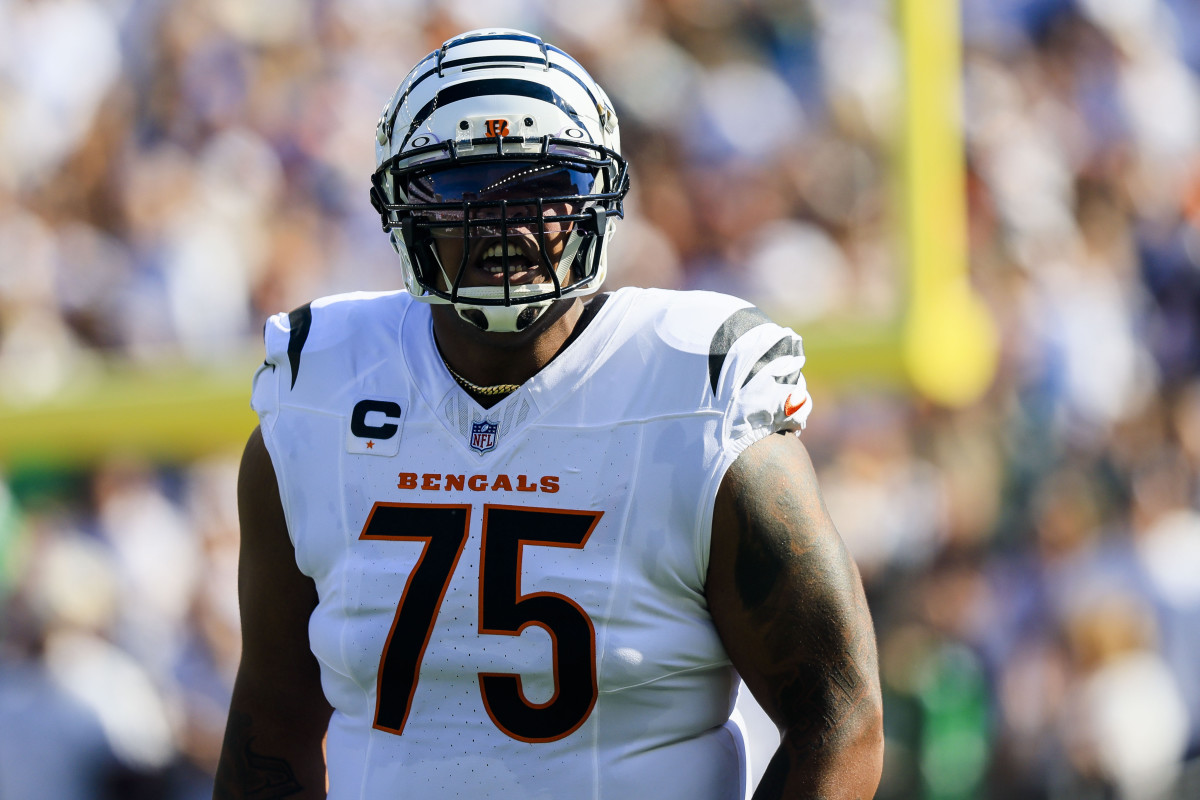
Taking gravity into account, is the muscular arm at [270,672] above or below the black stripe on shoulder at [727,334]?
below

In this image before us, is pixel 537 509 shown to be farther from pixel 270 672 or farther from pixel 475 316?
pixel 270 672

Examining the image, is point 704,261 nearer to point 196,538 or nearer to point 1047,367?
point 1047,367

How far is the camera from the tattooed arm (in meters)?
1.69

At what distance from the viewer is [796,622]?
169 centimetres

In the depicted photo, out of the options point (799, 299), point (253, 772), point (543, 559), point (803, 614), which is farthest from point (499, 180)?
point (799, 299)

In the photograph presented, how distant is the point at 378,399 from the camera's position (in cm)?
188

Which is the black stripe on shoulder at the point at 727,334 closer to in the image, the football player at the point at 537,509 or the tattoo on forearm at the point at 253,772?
the football player at the point at 537,509

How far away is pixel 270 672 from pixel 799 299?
2.92 meters

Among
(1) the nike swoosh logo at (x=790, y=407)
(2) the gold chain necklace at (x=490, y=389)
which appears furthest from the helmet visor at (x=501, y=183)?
(1) the nike swoosh logo at (x=790, y=407)

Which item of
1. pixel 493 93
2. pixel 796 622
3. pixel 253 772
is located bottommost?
pixel 253 772

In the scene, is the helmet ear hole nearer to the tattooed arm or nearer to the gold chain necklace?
the gold chain necklace

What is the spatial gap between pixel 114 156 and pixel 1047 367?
3332 mm

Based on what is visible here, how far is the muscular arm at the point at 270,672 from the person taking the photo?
1.93 meters

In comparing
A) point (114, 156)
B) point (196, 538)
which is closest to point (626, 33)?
point (114, 156)
